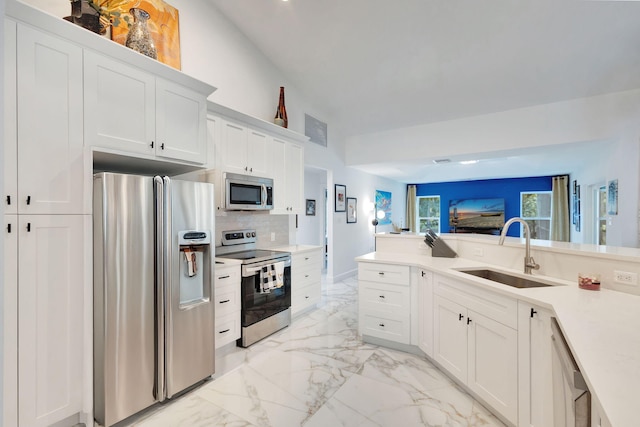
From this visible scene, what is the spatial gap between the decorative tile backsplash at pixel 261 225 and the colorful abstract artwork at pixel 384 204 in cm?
371


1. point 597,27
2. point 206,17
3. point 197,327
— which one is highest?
point 206,17

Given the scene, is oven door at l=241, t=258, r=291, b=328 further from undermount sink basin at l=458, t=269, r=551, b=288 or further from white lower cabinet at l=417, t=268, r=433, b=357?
undermount sink basin at l=458, t=269, r=551, b=288

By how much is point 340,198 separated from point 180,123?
3705mm

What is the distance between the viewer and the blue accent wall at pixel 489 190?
7.53 m

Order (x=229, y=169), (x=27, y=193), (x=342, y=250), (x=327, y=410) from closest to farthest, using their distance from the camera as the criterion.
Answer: (x=27, y=193)
(x=327, y=410)
(x=229, y=169)
(x=342, y=250)

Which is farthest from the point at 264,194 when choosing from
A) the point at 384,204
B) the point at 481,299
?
the point at 384,204

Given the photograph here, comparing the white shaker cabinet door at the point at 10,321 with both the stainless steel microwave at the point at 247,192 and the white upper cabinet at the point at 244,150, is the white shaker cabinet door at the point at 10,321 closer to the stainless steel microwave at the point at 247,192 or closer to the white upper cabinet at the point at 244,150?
the stainless steel microwave at the point at 247,192

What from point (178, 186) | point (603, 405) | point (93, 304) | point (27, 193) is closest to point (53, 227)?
point (27, 193)

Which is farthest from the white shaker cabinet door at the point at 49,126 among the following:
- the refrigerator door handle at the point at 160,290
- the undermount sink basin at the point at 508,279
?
the undermount sink basin at the point at 508,279

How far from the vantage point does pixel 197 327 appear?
88.7 inches

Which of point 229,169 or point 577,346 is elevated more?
point 229,169

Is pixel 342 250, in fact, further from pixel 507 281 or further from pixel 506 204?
pixel 506 204

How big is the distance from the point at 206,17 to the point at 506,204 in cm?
793

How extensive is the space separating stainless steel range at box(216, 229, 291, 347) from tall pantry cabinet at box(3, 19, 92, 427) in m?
1.35
